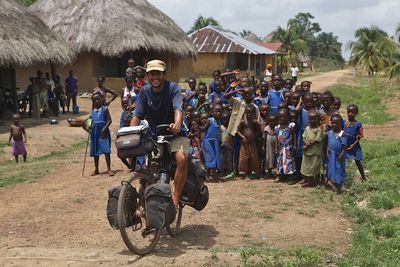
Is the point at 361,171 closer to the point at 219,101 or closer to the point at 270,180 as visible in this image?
the point at 270,180

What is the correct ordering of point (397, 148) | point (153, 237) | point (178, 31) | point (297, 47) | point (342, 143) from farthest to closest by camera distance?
point (297, 47)
point (178, 31)
point (397, 148)
point (342, 143)
point (153, 237)

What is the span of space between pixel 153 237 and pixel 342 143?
3.30 metres

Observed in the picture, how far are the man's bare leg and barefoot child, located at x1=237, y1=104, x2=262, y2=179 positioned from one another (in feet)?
10.1

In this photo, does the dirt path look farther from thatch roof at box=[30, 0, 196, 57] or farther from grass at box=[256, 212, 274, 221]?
grass at box=[256, 212, 274, 221]

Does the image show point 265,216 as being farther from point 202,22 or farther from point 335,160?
point 202,22

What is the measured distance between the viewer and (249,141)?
764 centimetres

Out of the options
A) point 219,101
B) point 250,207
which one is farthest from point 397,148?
point 250,207

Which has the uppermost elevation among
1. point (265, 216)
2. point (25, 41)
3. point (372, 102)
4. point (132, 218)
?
point (25, 41)

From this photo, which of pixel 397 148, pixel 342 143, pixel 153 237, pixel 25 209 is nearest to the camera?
pixel 153 237

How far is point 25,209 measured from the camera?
19.7 ft

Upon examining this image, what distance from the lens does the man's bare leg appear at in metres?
4.57

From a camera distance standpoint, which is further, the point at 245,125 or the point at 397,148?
the point at 397,148

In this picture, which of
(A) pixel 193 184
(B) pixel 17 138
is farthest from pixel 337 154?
(B) pixel 17 138

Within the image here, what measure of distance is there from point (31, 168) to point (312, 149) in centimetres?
472
